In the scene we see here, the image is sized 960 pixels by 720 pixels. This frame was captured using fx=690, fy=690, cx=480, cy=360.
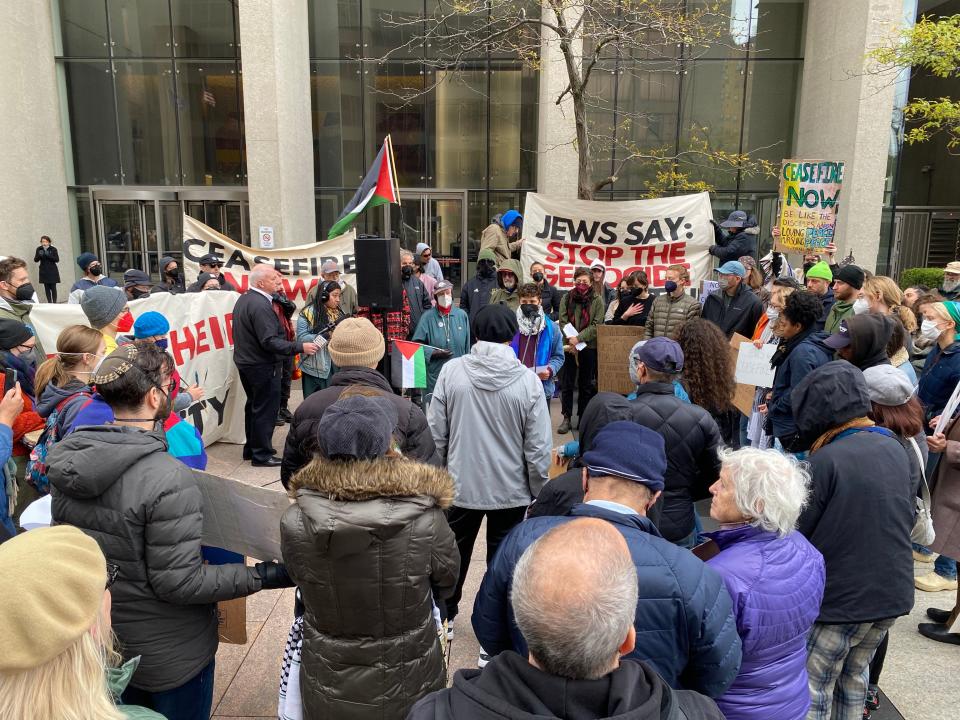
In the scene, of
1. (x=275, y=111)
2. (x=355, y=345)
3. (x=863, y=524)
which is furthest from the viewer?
(x=275, y=111)

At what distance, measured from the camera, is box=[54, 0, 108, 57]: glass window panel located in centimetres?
1767

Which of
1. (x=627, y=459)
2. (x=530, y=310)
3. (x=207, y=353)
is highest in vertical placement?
(x=627, y=459)

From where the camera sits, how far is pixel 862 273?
20.2 feet

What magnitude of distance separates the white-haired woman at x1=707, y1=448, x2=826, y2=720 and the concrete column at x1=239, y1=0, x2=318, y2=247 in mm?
13740

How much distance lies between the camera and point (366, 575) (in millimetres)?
2238

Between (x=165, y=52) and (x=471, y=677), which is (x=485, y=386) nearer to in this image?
(x=471, y=677)

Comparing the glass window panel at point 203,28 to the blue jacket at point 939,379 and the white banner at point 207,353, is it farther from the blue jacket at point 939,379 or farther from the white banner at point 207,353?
the blue jacket at point 939,379

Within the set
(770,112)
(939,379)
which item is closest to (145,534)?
(939,379)

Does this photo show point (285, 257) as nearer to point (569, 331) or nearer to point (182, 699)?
point (569, 331)

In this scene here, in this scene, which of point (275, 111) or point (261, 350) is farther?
point (275, 111)

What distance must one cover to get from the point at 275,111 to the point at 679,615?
14618 millimetres

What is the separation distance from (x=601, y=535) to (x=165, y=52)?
20.4 meters

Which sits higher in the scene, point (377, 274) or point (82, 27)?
point (82, 27)

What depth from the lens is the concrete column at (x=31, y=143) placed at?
1566 cm
